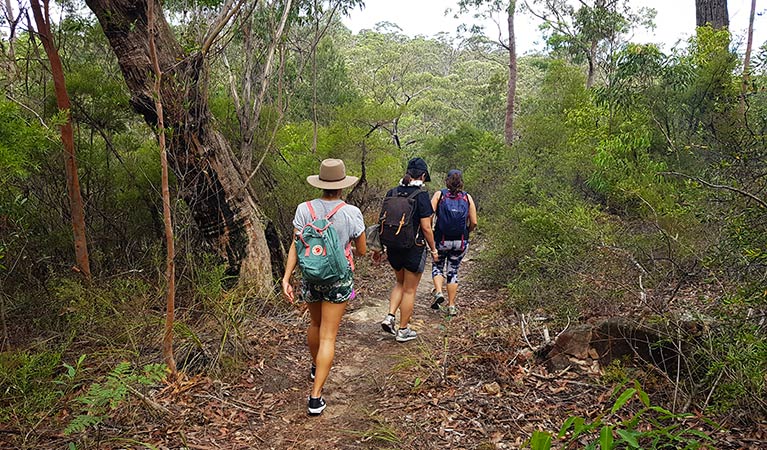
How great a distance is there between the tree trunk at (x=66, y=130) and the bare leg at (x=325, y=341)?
275cm

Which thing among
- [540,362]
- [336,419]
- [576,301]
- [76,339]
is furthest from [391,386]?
[76,339]

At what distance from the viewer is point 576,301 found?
464 centimetres

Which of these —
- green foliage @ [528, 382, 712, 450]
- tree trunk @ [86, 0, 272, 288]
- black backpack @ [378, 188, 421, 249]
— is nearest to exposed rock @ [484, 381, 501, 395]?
green foliage @ [528, 382, 712, 450]


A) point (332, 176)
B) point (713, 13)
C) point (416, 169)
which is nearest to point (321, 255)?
point (332, 176)

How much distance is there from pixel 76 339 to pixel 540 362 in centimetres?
390

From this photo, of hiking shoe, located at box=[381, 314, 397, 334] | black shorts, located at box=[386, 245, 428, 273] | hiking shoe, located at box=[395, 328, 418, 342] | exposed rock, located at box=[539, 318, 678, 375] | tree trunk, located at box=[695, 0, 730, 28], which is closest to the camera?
exposed rock, located at box=[539, 318, 678, 375]

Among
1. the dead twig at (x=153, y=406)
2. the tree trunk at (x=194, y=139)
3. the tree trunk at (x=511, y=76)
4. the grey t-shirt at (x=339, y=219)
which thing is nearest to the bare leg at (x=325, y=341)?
the grey t-shirt at (x=339, y=219)

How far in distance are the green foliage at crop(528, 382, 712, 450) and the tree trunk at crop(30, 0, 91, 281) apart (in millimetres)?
4509

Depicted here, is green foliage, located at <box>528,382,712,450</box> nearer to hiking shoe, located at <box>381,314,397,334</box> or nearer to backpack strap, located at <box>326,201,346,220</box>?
backpack strap, located at <box>326,201,346,220</box>

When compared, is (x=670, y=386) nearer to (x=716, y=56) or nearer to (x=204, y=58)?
(x=204, y=58)

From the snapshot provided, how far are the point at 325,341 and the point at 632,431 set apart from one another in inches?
80.5

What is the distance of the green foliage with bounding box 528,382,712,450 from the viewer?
218 centimetres

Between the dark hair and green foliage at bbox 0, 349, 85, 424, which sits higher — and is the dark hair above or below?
above

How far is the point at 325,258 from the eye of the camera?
11.6 feet
